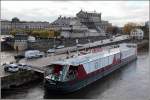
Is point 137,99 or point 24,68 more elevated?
point 24,68

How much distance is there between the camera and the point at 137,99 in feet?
44.7

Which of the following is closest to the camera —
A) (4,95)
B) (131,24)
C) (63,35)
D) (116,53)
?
(4,95)

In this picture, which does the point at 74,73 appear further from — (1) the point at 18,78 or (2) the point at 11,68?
(2) the point at 11,68

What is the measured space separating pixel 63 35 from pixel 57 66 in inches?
1061

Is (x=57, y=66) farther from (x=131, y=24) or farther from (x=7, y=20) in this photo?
(x=131, y=24)

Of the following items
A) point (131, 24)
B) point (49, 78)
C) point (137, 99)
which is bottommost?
point (137, 99)

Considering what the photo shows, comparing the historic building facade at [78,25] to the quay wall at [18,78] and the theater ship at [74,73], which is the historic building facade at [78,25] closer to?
the theater ship at [74,73]

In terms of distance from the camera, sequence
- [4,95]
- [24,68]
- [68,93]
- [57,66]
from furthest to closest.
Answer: [24,68] < [57,66] < [68,93] < [4,95]

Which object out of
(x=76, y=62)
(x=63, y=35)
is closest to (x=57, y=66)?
(x=76, y=62)

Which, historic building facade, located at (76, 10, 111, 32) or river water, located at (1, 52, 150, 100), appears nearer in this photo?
river water, located at (1, 52, 150, 100)

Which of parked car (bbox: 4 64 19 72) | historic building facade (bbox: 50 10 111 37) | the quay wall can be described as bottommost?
the quay wall

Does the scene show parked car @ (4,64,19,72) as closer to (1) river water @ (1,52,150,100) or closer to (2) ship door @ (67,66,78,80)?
(1) river water @ (1,52,150,100)

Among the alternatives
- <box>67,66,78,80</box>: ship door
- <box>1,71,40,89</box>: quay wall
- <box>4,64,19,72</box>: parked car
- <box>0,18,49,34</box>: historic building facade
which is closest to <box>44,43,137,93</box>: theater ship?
<box>67,66,78,80</box>: ship door

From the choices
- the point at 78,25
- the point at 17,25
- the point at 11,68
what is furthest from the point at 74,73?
the point at 17,25
